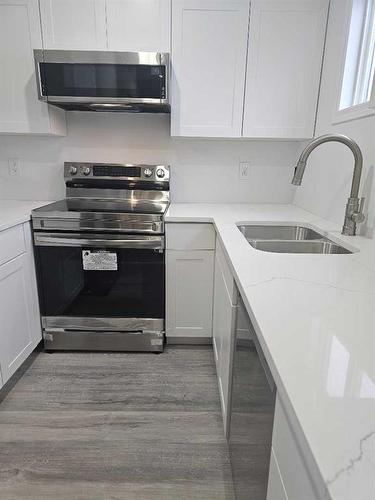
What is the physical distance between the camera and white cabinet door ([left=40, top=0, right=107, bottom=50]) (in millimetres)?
1957

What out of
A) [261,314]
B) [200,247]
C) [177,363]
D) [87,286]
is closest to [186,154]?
[200,247]

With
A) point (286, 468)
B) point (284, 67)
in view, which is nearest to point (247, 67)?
point (284, 67)

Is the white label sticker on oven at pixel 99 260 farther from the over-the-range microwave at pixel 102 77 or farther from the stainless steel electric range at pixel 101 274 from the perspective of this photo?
the over-the-range microwave at pixel 102 77

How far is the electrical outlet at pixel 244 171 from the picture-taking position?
2.49 m

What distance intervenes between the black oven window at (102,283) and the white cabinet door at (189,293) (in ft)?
0.23

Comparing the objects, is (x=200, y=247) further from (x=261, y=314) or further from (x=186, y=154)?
(x=261, y=314)

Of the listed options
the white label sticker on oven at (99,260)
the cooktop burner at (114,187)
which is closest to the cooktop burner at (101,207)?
the cooktop burner at (114,187)

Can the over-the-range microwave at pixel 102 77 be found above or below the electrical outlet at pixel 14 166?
above

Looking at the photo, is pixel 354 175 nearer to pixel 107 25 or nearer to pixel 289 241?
pixel 289 241

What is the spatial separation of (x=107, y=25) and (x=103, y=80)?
14.9 inches

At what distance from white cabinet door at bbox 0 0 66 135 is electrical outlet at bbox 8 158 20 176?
0.33m

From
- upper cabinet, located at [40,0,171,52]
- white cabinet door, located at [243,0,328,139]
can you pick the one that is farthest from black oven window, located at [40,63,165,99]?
white cabinet door, located at [243,0,328,139]

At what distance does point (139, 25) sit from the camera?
78.0 inches

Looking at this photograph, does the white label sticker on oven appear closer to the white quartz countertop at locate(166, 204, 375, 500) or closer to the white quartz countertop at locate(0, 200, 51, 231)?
the white quartz countertop at locate(0, 200, 51, 231)
